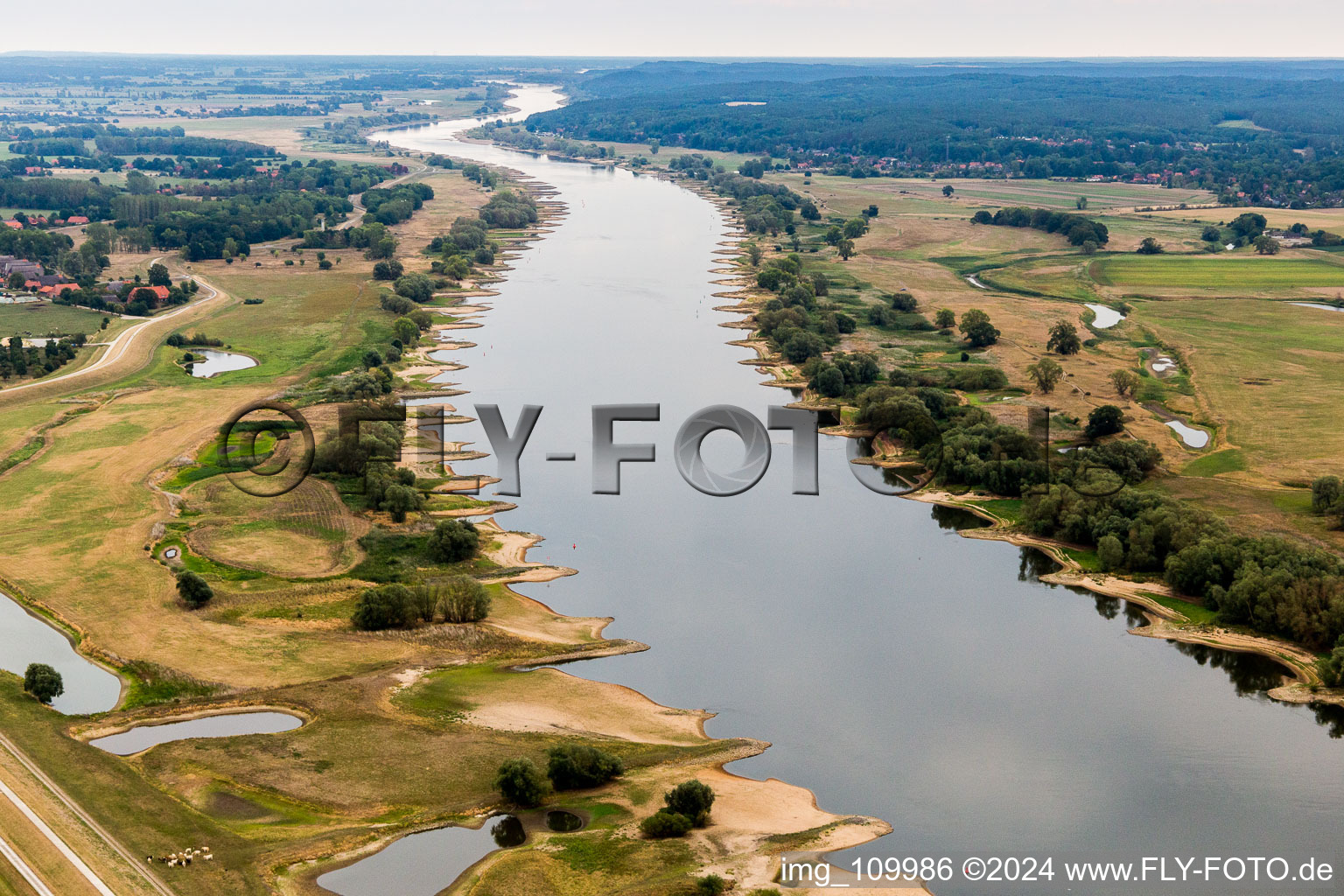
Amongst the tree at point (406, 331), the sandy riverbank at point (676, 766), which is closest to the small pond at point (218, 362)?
the tree at point (406, 331)

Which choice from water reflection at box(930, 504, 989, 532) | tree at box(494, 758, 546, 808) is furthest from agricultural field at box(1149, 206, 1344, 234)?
tree at box(494, 758, 546, 808)

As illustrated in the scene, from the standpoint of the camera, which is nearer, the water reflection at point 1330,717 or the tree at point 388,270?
the water reflection at point 1330,717

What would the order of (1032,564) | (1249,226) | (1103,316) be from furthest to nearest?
(1249,226) < (1103,316) < (1032,564)

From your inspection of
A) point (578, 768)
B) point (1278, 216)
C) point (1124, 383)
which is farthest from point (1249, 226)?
point (578, 768)

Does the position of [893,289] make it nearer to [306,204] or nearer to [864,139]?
[306,204]

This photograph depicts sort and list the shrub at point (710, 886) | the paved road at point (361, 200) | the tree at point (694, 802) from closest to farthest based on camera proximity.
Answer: the shrub at point (710, 886), the tree at point (694, 802), the paved road at point (361, 200)

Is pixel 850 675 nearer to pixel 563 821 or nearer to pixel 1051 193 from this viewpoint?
pixel 563 821

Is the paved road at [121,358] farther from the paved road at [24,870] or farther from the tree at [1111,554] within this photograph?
the tree at [1111,554]

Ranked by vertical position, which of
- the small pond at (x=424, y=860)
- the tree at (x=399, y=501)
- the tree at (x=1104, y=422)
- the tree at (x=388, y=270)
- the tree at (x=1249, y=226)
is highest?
the tree at (x=1249, y=226)
